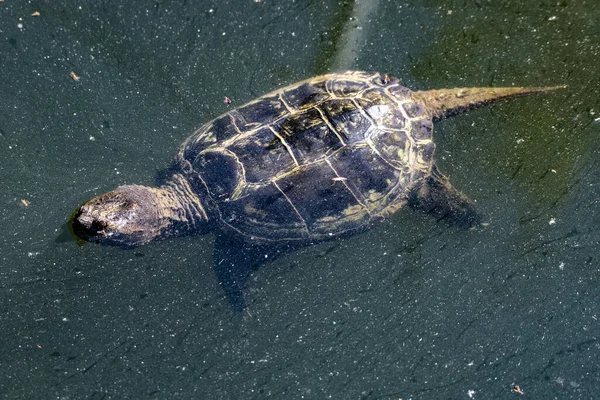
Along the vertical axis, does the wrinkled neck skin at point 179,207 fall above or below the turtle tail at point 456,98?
above

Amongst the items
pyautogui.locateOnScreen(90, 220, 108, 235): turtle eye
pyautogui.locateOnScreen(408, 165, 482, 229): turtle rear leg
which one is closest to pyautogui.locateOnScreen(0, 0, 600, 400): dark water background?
pyautogui.locateOnScreen(408, 165, 482, 229): turtle rear leg

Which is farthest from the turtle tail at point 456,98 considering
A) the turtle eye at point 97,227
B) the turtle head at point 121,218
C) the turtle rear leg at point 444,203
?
the turtle eye at point 97,227

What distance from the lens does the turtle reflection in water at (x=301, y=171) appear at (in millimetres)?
3402

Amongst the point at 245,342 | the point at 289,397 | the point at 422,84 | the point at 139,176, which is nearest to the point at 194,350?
the point at 245,342

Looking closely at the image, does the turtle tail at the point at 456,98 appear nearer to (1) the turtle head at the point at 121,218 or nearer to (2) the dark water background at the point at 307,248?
(2) the dark water background at the point at 307,248

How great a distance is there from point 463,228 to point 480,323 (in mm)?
761

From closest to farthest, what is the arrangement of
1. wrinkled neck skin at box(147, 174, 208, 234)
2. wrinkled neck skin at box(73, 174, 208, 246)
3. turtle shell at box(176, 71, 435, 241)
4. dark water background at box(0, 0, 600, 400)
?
turtle shell at box(176, 71, 435, 241) < wrinkled neck skin at box(73, 174, 208, 246) < wrinkled neck skin at box(147, 174, 208, 234) < dark water background at box(0, 0, 600, 400)

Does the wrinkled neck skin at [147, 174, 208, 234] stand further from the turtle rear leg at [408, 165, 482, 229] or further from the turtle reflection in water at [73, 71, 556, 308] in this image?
the turtle rear leg at [408, 165, 482, 229]

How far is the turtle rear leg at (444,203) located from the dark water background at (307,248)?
12cm

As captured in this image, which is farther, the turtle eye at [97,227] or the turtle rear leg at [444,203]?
the turtle rear leg at [444,203]

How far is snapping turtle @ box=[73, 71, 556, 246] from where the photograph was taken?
340cm

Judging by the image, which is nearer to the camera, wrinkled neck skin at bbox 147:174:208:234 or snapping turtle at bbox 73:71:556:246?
snapping turtle at bbox 73:71:556:246

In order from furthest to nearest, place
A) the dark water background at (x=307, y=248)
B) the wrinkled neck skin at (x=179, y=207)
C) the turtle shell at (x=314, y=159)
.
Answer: the dark water background at (x=307, y=248)
the wrinkled neck skin at (x=179, y=207)
the turtle shell at (x=314, y=159)

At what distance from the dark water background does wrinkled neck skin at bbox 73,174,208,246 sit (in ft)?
0.70
